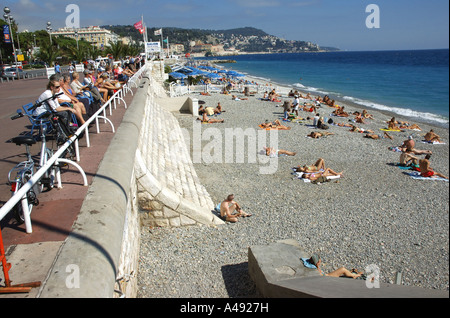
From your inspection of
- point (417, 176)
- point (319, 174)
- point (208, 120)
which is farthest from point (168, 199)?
point (208, 120)

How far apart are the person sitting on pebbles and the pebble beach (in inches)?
6.9

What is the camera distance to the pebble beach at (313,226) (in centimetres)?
549

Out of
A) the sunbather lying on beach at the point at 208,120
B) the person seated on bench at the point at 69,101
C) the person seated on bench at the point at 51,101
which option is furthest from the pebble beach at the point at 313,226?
the sunbather lying on beach at the point at 208,120

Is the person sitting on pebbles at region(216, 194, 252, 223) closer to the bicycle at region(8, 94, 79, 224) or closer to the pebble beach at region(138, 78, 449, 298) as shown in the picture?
the pebble beach at region(138, 78, 449, 298)

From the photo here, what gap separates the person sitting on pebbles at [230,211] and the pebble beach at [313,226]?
18cm

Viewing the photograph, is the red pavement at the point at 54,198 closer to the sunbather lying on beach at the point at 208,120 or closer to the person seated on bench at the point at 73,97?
the person seated on bench at the point at 73,97

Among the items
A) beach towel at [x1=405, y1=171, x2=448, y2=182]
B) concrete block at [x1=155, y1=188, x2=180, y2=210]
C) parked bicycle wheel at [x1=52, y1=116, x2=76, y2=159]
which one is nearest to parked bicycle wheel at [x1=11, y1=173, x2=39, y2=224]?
parked bicycle wheel at [x1=52, y1=116, x2=76, y2=159]

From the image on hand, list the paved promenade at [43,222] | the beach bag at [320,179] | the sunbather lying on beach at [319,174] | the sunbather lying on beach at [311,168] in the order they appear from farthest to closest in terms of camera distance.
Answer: the sunbather lying on beach at [311,168], the sunbather lying on beach at [319,174], the beach bag at [320,179], the paved promenade at [43,222]

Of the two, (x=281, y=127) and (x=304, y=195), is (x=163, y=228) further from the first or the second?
(x=281, y=127)

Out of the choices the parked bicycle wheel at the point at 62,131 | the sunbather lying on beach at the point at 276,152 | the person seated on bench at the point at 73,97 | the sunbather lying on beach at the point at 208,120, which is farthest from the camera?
the sunbather lying on beach at the point at 208,120

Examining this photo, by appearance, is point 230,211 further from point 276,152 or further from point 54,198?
point 276,152

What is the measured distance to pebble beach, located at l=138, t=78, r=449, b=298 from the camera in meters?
5.49
